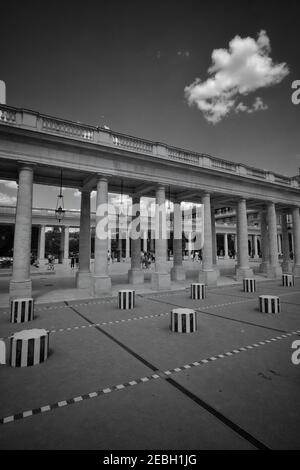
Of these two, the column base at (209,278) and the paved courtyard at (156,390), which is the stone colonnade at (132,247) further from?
the paved courtyard at (156,390)

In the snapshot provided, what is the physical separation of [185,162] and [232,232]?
54284 millimetres

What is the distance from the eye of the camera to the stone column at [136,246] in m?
21.3

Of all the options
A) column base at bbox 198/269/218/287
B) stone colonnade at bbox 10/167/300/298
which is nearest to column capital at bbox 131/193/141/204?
stone colonnade at bbox 10/167/300/298

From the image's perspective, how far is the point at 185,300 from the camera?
13945mm

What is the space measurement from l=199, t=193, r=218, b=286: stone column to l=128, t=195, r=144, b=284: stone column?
5329mm

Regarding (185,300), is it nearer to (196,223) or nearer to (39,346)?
(39,346)

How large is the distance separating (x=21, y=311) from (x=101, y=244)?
23.3ft

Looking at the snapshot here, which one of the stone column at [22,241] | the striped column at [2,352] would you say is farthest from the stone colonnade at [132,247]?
the striped column at [2,352]

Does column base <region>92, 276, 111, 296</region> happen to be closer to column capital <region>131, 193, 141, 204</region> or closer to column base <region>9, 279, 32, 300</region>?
column base <region>9, 279, 32, 300</region>

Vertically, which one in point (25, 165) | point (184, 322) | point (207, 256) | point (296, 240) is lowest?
point (184, 322)

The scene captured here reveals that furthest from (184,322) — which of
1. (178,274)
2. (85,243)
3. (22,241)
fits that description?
(178,274)

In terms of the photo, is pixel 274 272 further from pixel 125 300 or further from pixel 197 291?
pixel 125 300

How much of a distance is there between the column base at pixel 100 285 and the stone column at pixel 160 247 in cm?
386

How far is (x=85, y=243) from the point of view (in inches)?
781
